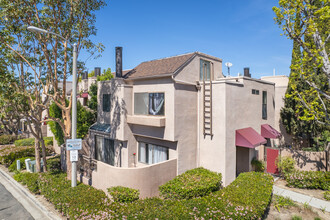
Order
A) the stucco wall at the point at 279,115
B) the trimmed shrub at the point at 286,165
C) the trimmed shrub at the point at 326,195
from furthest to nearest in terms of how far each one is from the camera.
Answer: the stucco wall at the point at 279,115 < the trimmed shrub at the point at 286,165 < the trimmed shrub at the point at 326,195

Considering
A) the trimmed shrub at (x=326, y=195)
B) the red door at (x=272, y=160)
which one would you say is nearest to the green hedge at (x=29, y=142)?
the red door at (x=272, y=160)

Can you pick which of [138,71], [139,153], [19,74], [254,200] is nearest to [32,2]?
[19,74]

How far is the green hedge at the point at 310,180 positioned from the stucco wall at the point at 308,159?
1.42 meters

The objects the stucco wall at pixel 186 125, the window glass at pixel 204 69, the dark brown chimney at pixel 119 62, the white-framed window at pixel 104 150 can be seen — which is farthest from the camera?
the white-framed window at pixel 104 150

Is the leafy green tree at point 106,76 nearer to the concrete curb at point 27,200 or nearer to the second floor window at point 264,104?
the concrete curb at point 27,200

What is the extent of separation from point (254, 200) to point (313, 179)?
6516 millimetres

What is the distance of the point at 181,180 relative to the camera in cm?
1093

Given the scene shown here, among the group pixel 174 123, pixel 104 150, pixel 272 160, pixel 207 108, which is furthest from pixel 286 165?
pixel 104 150

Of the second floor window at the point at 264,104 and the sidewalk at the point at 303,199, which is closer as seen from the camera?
the sidewalk at the point at 303,199

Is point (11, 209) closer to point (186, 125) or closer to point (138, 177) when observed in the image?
point (138, 177)

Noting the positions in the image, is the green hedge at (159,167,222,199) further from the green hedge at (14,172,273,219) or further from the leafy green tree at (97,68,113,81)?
the leafy green tree at (97,68,113,81)

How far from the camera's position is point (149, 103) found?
13.3m

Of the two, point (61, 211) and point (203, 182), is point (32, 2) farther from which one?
point (203, 182)

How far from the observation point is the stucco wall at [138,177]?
10188mm
